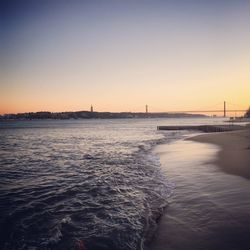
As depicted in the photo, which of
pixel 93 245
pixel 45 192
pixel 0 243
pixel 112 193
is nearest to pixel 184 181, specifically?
pixel 112 193

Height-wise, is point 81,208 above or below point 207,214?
below

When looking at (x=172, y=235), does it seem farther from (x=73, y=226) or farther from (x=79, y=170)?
(x=79, y=170)

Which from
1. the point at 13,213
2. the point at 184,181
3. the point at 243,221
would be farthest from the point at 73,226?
the point at 184,181

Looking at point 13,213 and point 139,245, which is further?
point 13,213

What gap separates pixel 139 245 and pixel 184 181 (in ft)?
18.5

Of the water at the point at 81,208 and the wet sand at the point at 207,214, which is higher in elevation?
the wet sand at the point at 207,214

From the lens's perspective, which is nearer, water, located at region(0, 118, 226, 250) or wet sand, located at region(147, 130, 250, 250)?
wet sand, located at region(147, 130, 250, 250)

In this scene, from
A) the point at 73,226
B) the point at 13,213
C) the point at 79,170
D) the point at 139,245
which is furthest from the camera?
the point at 79,170

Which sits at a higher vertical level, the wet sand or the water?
the wet sand

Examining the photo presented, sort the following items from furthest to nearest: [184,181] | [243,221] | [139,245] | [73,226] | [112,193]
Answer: [184,181] < [112,193] < [73,226] < [243,221] < [139,245]

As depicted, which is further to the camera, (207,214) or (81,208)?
(81,208)

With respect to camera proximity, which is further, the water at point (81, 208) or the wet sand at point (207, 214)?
the water at point (81, 208)

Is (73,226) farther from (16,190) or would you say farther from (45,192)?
(16,190)

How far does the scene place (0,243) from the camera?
5.68 m
